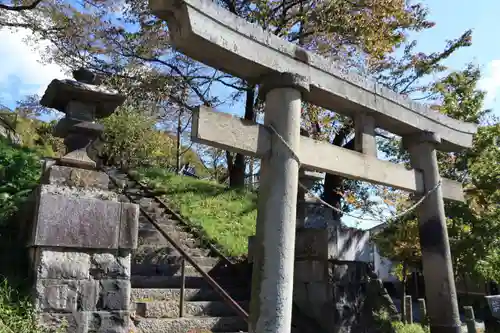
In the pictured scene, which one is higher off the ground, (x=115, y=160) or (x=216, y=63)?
(x=115, y=160)

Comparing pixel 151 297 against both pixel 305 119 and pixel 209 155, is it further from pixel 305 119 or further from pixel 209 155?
pixel 209 155

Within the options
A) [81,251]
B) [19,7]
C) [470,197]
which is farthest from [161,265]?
[19,7]

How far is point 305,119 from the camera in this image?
1203 cm

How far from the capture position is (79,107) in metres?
4.52

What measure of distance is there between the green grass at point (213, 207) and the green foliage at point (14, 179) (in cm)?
353

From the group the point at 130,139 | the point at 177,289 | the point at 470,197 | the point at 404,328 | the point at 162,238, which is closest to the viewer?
the point at 177,289

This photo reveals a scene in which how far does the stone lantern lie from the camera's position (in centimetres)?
435

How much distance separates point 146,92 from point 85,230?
7839mm

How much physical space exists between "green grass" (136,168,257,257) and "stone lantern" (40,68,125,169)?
4.36 meters

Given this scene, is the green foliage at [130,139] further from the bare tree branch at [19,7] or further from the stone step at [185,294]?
the stone step at [185,294]

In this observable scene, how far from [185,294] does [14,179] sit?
269 cm

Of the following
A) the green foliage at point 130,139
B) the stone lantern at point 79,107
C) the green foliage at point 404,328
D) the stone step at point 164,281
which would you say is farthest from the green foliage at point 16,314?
the green foliage at point 130,139

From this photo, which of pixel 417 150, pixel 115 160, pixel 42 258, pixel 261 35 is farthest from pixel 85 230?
pixel 115 160

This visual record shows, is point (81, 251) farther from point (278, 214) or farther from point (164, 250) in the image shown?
point (164, 250)
